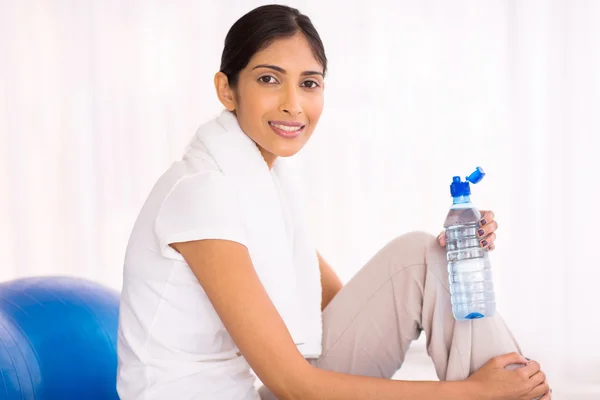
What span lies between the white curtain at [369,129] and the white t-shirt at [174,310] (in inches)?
92.2

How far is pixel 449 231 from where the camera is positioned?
1590 mm

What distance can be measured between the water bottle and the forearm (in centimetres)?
15

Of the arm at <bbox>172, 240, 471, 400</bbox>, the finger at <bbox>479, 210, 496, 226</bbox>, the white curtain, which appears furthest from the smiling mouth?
the white curtain

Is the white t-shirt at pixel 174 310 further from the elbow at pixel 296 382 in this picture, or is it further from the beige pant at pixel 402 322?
the beige pant at pixel 402 322

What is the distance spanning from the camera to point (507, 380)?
1.46 meters

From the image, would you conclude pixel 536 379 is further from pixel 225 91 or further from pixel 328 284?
pixel 225 91

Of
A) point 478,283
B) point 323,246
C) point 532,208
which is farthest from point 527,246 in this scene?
point 478,283

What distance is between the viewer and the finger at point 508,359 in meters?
1.48

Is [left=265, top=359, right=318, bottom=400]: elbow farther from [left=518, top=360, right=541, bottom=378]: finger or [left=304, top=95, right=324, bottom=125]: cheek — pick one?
[left=304, top=95, right=324, bottom=125]: cheek

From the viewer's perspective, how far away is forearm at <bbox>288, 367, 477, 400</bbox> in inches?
57.1

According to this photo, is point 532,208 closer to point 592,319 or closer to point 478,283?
point 592,319

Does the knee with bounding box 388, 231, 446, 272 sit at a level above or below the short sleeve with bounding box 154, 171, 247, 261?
below

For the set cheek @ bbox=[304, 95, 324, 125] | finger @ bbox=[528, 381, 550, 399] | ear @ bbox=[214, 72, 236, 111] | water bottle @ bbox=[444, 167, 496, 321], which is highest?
ear @ bbox=[214, 72, 236, 111]

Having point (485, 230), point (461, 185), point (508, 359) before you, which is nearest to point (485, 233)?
point (485, 230)
